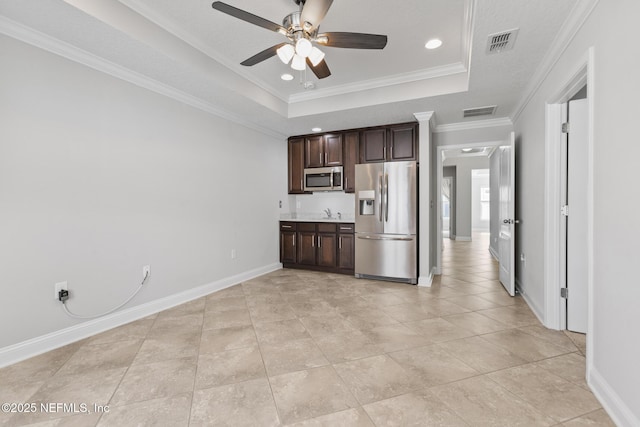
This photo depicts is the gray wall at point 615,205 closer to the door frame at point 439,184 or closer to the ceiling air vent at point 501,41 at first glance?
the ceiling air vent at point 501,41

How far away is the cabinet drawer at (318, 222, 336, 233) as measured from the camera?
197 inches

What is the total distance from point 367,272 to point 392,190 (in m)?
1.31

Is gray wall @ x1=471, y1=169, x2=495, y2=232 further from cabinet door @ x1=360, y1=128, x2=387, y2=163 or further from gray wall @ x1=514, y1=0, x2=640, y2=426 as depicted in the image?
gray wall @ x1=514, y1=0, x2=640, y2=426

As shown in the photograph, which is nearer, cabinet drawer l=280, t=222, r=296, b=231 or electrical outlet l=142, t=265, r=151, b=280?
electrical outlet l=142, t=265, r=151, b=280

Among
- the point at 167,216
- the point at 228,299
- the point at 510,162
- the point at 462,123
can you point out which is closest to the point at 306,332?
the point at 228,299

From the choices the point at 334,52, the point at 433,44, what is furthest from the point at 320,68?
the point at 433,44

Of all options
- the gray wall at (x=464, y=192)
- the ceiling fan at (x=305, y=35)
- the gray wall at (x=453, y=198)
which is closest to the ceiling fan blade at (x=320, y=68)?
the ceiling fan at (x=305, y=35)

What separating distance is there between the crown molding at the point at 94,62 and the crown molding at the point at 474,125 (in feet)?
11.3

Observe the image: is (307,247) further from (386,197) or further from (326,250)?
(386,197)

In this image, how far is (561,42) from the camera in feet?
7.58

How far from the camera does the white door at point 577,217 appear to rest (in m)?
2.59

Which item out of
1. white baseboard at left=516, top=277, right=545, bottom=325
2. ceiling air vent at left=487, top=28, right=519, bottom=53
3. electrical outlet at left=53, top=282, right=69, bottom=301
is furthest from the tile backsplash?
electrical outlet at left=53, top=282, right=69, bottom=301

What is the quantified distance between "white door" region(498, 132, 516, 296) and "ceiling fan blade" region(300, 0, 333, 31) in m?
2.95

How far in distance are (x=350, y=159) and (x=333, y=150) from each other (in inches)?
14.1
